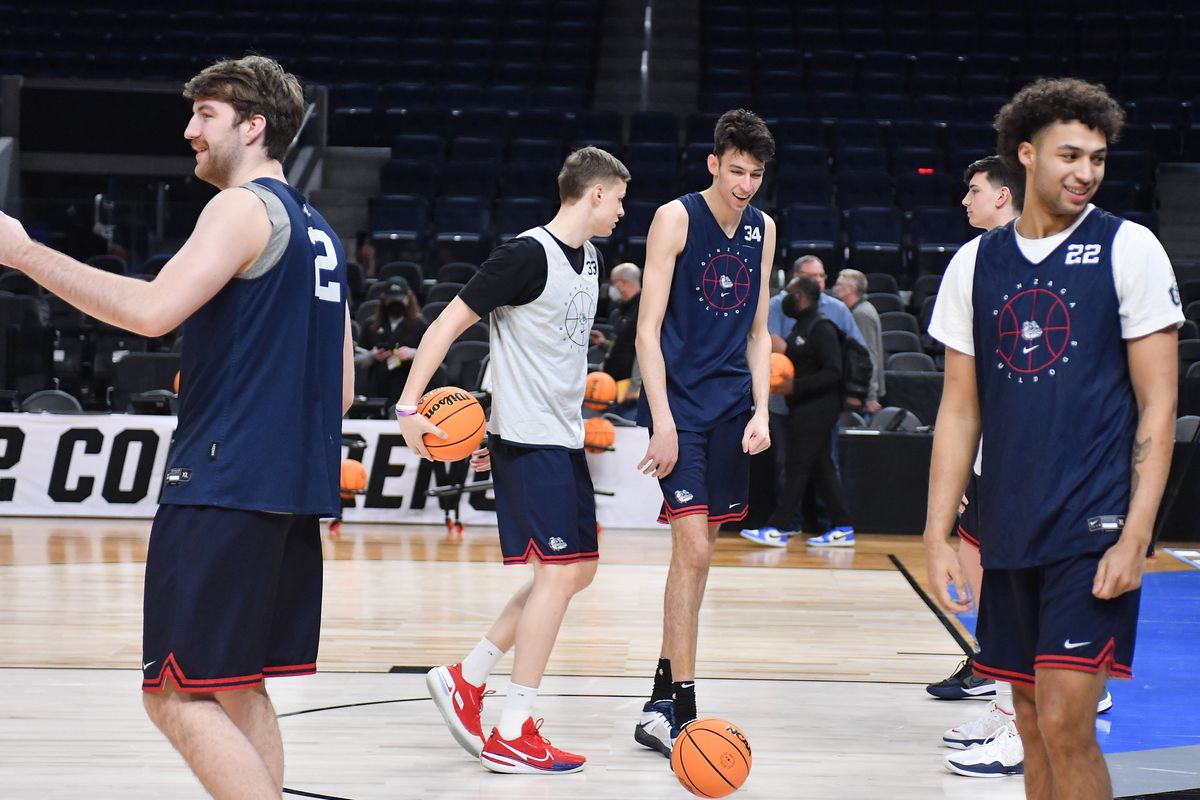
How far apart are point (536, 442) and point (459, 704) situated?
859 mm

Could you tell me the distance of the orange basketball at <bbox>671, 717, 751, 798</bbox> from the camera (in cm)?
386

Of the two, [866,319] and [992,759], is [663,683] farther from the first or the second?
[866,319]

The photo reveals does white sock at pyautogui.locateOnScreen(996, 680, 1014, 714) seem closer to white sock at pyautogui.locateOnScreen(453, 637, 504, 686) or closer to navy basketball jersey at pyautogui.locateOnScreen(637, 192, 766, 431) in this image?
navy basketball jersey at pyautogui.locateOnScreen(637, 192, 766, 431)

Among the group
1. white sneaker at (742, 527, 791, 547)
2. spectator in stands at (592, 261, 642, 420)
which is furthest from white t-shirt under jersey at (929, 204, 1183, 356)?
white sneaker at (742, 527, 791, 547)

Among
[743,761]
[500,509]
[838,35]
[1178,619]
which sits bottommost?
[1178,619]

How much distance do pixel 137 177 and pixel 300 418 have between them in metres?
15.3

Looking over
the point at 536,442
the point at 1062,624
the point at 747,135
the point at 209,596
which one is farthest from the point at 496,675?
the point at 1062,624

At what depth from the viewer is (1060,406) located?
2842 millimetres

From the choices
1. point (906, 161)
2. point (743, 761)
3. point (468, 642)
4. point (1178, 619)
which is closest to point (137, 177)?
point (906, 161)

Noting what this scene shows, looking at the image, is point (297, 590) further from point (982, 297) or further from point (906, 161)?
point (906, 161)

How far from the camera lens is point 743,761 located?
12.7ft

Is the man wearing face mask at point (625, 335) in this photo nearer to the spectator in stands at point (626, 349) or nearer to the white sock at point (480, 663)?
the spectator in stands at point (626, 349)

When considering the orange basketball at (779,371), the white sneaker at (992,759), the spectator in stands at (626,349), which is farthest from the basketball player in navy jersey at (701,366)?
the orange basketball at (779,371)

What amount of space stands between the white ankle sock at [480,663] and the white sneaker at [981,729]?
1.51 m
